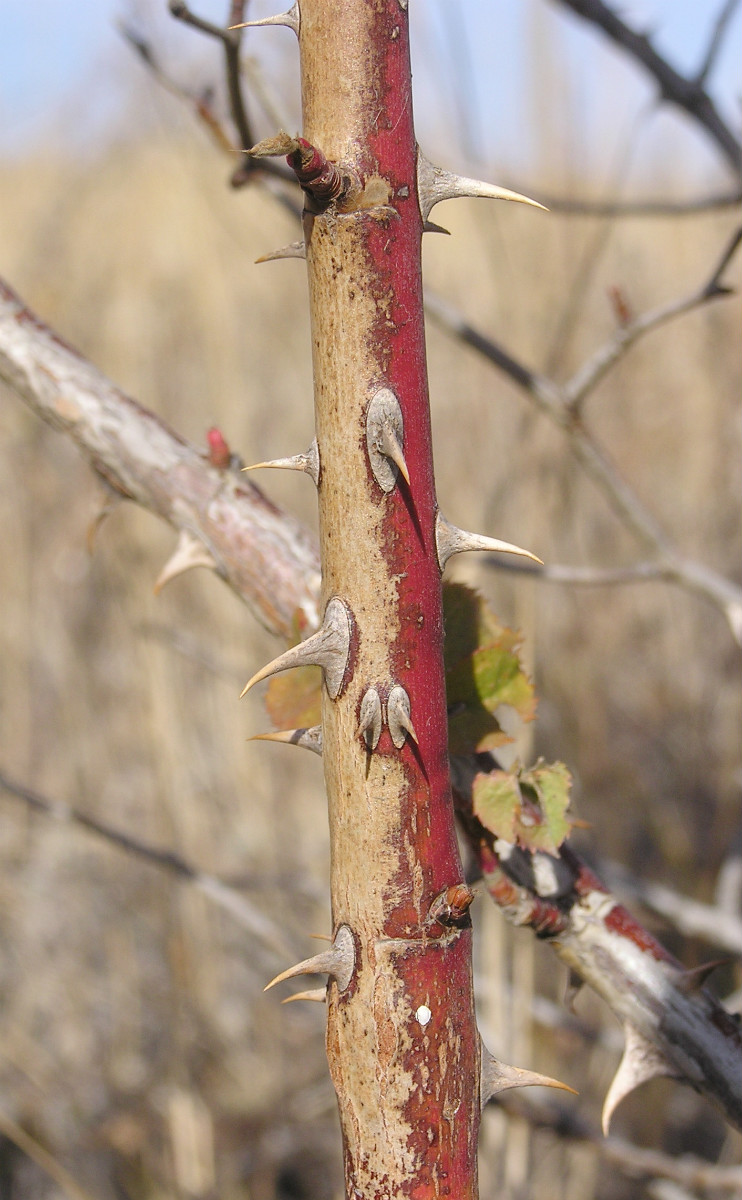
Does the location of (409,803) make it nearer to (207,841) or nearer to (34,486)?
(207,841)

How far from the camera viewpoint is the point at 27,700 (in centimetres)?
215

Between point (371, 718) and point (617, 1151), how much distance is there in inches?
33.3

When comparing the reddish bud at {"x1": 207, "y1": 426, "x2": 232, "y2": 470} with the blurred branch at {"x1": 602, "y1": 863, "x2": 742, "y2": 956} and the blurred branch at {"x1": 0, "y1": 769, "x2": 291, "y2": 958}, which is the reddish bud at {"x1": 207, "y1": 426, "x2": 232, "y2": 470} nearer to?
the blurred branch at {"x1": 0, "y1": 769, "x2": 291, "y2": 958}


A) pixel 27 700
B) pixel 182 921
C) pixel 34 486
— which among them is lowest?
pixel 182 921

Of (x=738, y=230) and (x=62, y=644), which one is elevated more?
(x=738, y=230)

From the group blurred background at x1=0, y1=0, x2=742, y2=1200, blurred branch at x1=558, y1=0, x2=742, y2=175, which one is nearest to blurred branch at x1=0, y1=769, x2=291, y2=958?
blurred background at x1=0, y1=0, x2=742, y2=1200

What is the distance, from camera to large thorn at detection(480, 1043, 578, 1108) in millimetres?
426

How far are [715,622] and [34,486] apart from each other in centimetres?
175

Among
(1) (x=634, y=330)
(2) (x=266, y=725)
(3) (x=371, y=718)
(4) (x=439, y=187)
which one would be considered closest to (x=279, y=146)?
(4) (x=439, y=187)

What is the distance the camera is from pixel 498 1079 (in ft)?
1.42

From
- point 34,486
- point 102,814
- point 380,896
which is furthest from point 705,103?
point 102,814

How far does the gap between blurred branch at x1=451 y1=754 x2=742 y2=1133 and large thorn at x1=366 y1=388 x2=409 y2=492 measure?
8.0 inches

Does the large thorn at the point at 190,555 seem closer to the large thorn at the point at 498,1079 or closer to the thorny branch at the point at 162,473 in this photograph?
the thorny branch at the point at 162,473

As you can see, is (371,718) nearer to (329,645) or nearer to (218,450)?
(329,645)
